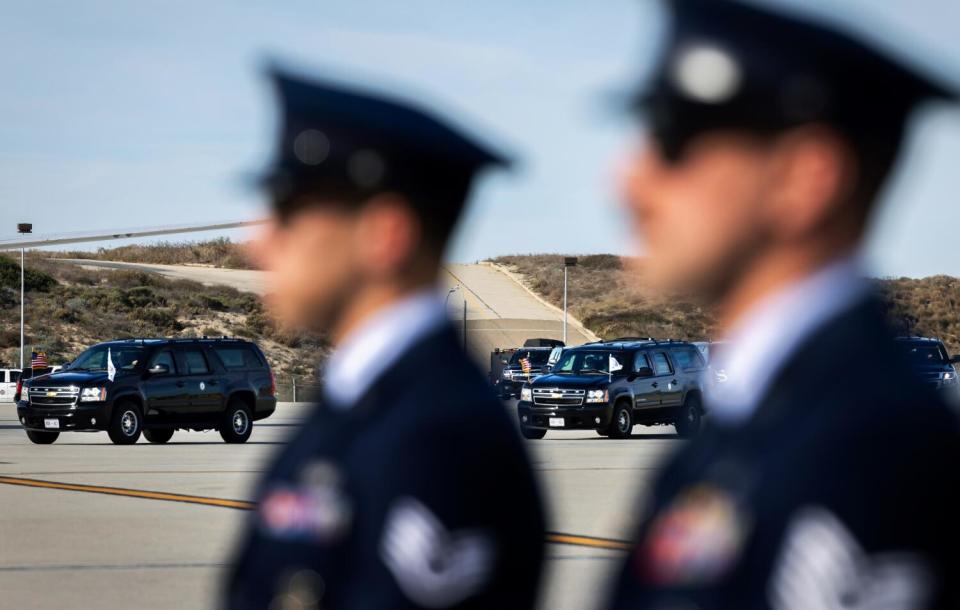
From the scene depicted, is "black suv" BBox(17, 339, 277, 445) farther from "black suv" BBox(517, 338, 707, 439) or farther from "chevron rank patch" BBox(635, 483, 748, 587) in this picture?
"chevron rank patch" BBox(635, 483, 748, 587)

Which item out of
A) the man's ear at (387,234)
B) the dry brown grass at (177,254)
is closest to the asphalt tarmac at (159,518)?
the man's ear at (387,234)

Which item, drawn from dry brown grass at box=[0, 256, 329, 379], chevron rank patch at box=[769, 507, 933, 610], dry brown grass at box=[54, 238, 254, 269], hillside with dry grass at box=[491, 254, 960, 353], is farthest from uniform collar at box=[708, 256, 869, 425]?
dry brown grass at box=[54, 238, 254, 269]

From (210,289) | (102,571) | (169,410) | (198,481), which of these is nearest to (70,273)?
(210,289)

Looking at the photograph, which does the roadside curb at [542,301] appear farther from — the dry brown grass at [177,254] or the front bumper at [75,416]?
the front bumper at [75,416]

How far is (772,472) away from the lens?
5.64 ft

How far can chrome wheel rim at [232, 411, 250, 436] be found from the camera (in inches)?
1098

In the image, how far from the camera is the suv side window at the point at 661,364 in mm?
29375

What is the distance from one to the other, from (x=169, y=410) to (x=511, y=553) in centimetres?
2550

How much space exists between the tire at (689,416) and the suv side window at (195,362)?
8568 millimetres

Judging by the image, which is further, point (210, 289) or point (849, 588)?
point (210, 289)

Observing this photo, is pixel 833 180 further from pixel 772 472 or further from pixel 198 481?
pixel 198 481

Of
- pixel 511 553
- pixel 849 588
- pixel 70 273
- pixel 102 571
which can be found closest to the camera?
pixel 849 588

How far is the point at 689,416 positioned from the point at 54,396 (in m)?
11.4

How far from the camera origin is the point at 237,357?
28375 mm
